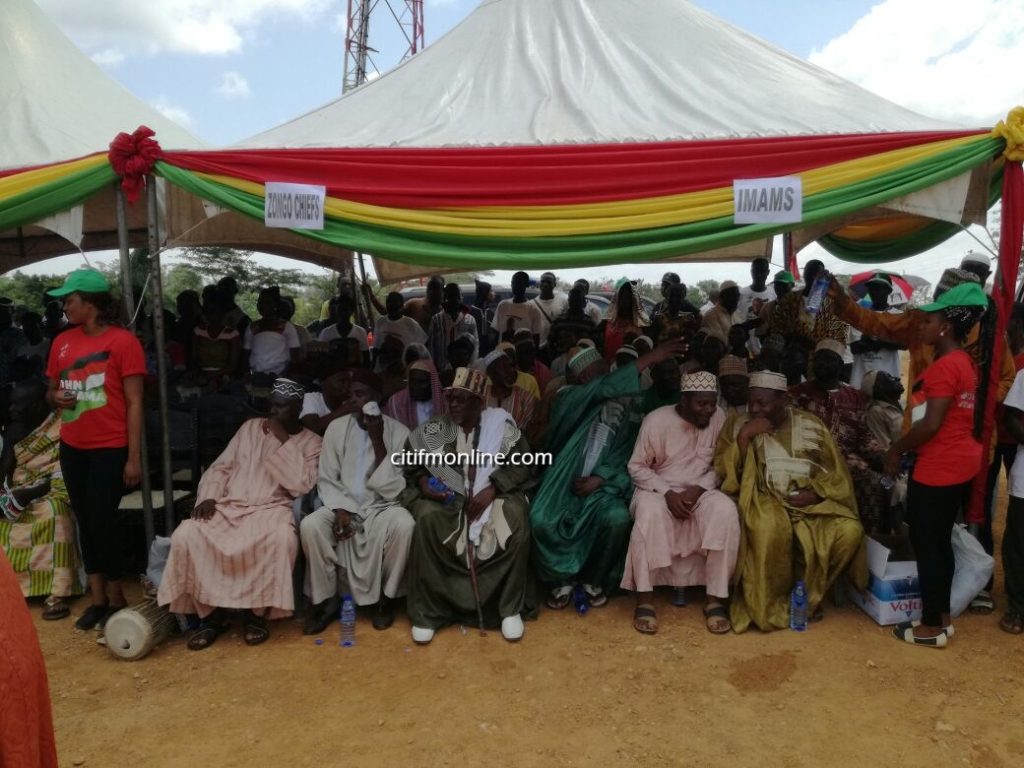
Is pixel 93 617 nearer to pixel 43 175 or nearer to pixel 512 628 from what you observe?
pixel 512 628

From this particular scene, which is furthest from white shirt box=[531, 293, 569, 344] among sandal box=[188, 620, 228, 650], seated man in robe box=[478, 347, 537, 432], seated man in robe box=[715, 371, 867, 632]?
sandal box=[188, 620, 228, 650]

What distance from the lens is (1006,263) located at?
3.78 m

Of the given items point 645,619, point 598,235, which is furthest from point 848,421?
point 598,235

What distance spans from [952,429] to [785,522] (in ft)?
3.10

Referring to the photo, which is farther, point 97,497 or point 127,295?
point 127,295

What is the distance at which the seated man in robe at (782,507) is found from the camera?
3.95 metres

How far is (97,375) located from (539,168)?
102 inches

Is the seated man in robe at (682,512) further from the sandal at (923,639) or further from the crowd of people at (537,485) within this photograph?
the sandal at (923,639)

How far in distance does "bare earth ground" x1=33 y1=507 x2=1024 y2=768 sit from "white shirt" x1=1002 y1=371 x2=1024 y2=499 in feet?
2.51

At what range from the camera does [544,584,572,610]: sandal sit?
422 cm

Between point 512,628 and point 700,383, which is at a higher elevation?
point 700,383

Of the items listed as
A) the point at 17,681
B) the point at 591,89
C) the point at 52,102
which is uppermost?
the point at 52,102

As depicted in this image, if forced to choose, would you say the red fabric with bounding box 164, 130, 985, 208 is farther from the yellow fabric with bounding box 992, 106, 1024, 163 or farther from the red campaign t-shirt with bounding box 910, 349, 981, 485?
the red campaign t-shirt with bounding box 910, 349, 981, 485

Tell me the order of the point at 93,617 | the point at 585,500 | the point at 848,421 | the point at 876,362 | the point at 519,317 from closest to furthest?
the point at 93,617 < the point at 585,500 < the point at 848,421 < the point at 876,362 < the point at 519,317
